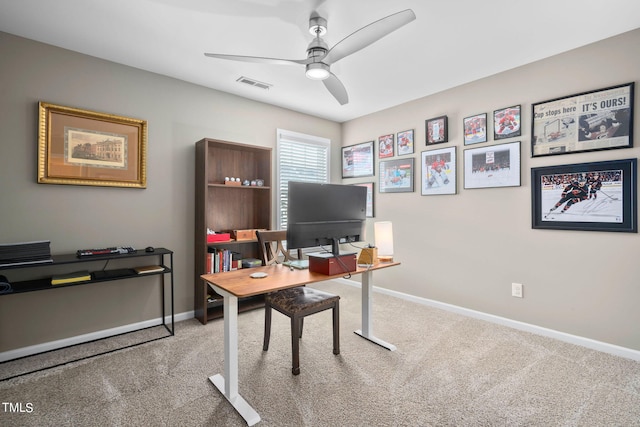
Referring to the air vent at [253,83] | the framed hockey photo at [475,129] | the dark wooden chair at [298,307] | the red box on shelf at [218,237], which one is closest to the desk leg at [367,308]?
the dark wooden chair at [298,307]

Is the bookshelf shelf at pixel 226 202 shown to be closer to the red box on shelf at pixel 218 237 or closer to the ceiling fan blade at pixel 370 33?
the red box on shelf at pixel 218 237

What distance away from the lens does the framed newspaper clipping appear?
2381mm

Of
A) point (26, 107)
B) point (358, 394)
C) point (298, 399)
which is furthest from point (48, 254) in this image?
point (358, 394)

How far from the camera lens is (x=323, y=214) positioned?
6.94 ft

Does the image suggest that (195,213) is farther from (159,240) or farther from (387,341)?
(387,341)

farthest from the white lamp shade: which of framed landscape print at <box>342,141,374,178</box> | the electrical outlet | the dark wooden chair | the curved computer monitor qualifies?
framed landscape print at <box>342,141,374,178</box>

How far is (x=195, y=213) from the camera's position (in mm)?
3301

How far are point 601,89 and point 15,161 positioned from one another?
16.0ft

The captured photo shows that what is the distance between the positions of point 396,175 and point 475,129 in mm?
1123

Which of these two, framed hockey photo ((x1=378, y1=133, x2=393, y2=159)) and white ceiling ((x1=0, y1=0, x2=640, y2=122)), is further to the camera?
framed hockey photo ((x1=378, y1=133, x2=393, y2=159))

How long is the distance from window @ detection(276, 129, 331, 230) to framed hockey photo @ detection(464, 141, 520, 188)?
2.13 m

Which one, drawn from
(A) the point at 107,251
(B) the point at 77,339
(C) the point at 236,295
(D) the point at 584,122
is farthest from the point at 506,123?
(B) the point at 77,339

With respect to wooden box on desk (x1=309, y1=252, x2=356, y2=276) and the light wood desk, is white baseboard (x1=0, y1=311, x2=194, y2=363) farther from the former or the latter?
wooden box on desk (x1=309, y1=252, x2=356, y2=276)

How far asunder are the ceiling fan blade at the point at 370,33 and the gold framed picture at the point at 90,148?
207cm
